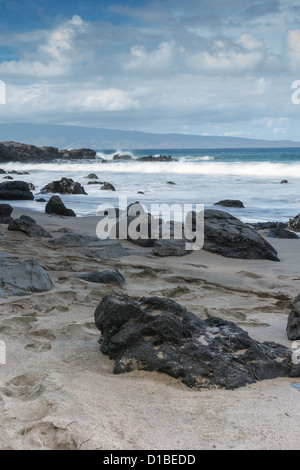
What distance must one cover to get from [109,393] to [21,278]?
2.03 m

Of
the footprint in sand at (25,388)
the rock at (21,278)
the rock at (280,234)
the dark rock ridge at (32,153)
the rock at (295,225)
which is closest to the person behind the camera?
the footprint in sand at (25,388)

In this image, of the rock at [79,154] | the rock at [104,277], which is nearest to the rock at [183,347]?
the rock at [104,277]

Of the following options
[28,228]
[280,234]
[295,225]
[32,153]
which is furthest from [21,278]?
[32,153]

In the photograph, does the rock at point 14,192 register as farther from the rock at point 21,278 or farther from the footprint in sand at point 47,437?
the footprint in sand at point 47,437

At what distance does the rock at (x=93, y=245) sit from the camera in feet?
19.3

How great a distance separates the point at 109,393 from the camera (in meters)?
2.30

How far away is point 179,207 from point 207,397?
10.3 m

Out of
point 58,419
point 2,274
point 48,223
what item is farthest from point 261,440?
point 48,223

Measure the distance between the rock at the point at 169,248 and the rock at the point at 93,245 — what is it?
0.47 metres

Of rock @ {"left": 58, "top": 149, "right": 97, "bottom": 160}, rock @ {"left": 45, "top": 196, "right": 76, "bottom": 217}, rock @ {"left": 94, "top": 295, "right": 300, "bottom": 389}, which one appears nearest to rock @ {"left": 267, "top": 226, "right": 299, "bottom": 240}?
rock @ {"left": 45, "top": 196, "right": 76, "bottom": 217}

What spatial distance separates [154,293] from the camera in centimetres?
431

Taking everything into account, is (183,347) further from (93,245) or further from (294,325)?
(93,245)
